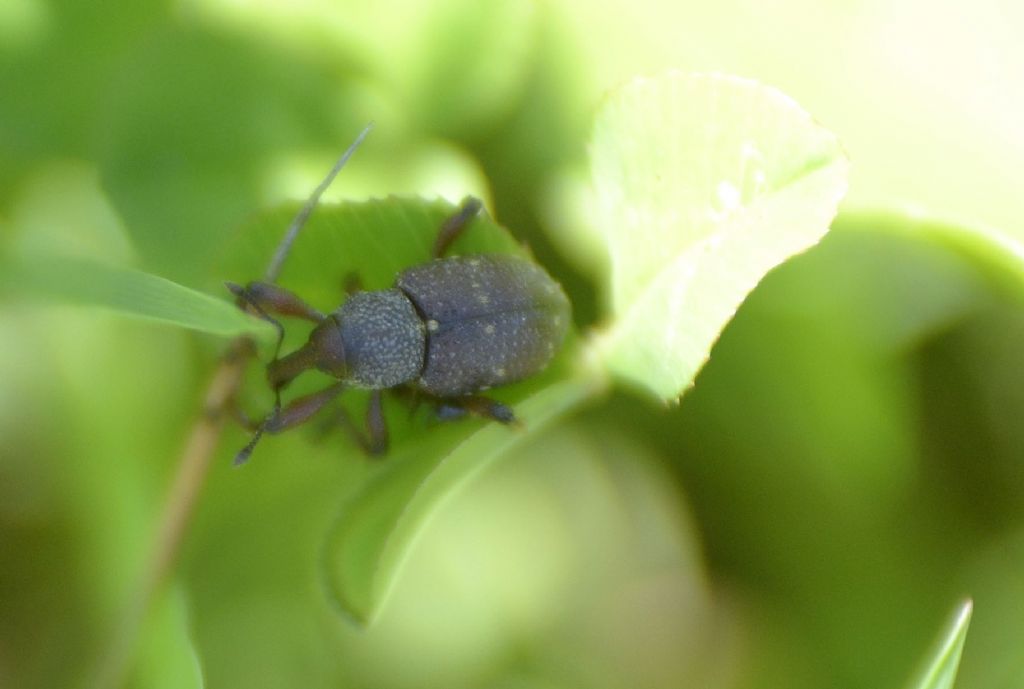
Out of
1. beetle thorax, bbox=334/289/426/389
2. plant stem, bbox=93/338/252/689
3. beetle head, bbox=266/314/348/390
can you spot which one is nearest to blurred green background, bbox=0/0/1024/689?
plant stem, bbox=93/338/252/689

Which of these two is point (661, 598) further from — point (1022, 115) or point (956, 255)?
point (1022, 115)

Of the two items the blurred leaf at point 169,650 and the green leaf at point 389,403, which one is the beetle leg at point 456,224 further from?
the blurred leaf at point 169,650

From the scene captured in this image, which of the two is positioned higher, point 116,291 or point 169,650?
point 116,291

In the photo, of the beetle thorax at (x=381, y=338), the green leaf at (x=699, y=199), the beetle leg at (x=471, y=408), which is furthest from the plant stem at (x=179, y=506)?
the green leaf at (x=699, y=199)

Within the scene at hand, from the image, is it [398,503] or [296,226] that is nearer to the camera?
[398,503]

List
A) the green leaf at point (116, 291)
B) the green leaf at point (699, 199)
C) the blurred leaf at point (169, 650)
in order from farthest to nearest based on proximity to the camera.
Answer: the blurred leaf at point (169, 650), the green leaf at point (699, 199), the green leaf at point (116, 291)

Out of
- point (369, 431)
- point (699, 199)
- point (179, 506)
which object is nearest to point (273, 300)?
point (369, 431)

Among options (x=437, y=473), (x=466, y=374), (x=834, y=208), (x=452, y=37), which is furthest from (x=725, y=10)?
(x=437, y=473)

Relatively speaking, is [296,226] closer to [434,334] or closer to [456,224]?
[456,224]
